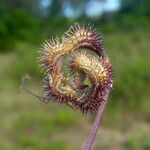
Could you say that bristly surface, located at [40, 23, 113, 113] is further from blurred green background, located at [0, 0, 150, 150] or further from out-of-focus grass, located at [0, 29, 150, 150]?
out-of-focus grass, located at [0, 29, 150, 150]

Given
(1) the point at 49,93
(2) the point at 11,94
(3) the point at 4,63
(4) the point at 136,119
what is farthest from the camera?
(3) the point at 4,63

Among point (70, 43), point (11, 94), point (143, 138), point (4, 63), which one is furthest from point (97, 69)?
point (4, 63)

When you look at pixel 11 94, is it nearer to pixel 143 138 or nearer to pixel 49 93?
pixel 143 138

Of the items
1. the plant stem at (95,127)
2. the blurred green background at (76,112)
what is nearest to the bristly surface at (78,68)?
the plant stem at (95,127)

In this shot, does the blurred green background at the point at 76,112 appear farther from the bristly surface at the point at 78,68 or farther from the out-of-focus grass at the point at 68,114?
the bristly surface at the point at 78,68

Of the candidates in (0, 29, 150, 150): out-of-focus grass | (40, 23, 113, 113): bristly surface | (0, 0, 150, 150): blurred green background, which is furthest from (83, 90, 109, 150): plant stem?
(0, 29, 150, 150): out-of-focus grass

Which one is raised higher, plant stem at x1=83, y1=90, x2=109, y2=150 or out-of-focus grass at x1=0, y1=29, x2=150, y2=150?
out-of-focus grass at x1=0, y1=29, x2=150, y2=150

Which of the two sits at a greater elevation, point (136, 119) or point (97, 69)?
point (136, 119)
